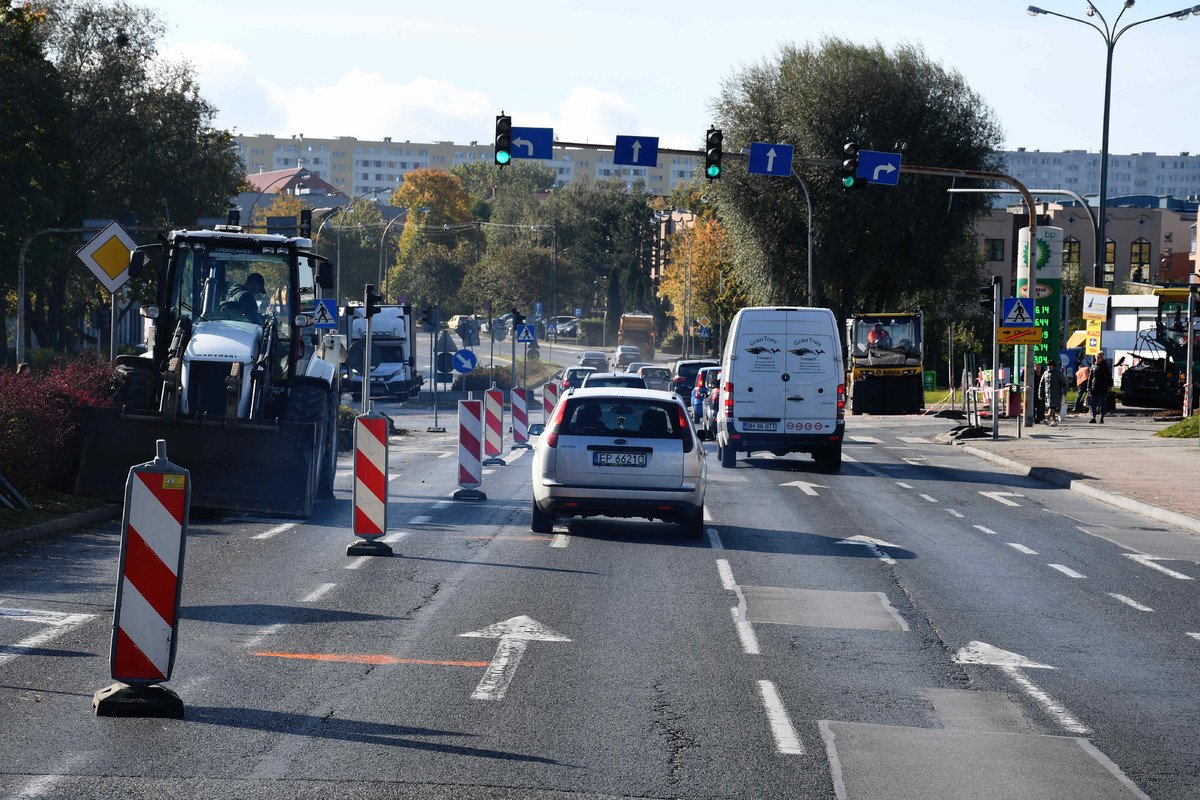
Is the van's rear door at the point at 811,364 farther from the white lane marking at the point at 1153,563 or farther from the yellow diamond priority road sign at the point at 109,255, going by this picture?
the yellow diamond priority road sign at the point at 109,255

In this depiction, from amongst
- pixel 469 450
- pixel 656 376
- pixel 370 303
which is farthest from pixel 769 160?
pixel 656 376

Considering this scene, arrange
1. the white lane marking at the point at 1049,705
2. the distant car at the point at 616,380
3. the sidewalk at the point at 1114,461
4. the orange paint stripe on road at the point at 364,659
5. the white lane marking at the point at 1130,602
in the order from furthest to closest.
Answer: the distant car at the point at 616,380, the sidewalk at the point at 1114,461, the white lane marking at the point at 1130,602, the orange paint stripe on road at the point at 364,659, the white lane marking at the point at 1049,705

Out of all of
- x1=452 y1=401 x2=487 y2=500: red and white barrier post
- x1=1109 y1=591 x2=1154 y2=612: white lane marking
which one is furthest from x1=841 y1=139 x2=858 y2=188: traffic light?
x1=1109 y1=591 x2=1154 y2=612: white lane marking

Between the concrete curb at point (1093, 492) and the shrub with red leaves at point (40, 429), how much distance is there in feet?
42.7

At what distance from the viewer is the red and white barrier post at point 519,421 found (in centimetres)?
3259

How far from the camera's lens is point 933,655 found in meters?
9.98

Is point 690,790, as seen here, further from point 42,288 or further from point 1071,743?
point 42,288

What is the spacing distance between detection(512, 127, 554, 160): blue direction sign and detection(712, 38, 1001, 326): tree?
26380mm

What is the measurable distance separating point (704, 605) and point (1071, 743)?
14.5 ft

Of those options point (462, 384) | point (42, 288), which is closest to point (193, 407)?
point (42, 288)

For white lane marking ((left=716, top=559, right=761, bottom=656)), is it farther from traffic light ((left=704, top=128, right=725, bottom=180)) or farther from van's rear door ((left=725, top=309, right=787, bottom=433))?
traffic light ((left=704, top=128, right=725, bottom=180))

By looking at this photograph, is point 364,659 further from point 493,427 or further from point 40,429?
point 493,427

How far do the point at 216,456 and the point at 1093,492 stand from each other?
533 inches

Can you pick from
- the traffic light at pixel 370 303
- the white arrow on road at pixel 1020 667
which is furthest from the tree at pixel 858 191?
the white arrow on road at pixel 1020 667
